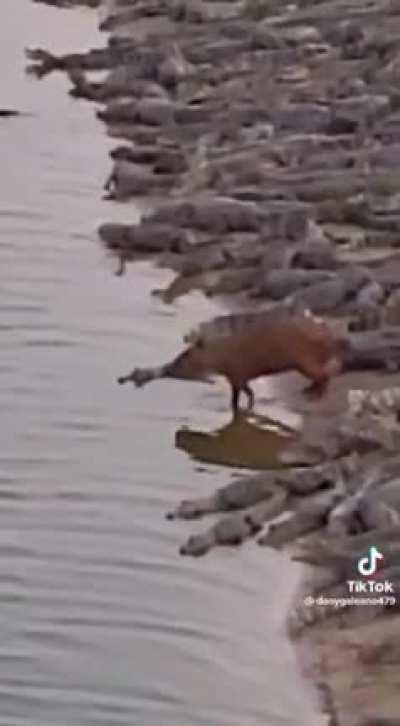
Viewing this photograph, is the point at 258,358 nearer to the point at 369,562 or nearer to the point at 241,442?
the point at 241,442

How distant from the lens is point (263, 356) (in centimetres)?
169

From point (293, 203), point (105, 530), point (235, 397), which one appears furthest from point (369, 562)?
point (293, 203)

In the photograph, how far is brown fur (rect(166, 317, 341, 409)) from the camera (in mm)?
1692

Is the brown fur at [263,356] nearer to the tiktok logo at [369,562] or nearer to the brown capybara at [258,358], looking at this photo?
the brown capybara at [258,358]

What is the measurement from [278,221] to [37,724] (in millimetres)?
1043

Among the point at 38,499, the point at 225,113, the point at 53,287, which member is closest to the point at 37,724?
the point at 38,499

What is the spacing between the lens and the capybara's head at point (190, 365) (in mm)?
1720

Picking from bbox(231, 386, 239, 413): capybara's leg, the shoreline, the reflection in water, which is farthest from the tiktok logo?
bbox(231, 386, 239, 413): capybara's leg

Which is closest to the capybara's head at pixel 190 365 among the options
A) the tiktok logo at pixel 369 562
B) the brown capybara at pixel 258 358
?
the brown capybara at pixel 258 358

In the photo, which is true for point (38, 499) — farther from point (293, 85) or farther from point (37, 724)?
point (293, 85)

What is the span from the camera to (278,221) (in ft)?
7.06

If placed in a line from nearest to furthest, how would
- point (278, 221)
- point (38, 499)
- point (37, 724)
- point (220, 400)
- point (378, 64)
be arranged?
point (37, 724) → point (38, 499) → point (220, 400) → point (278, 221) → point (378, 64)

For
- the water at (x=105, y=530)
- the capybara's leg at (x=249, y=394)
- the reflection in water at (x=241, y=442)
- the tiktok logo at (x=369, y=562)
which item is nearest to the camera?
the water at (x=105, y=530)

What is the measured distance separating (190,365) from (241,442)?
5.2 inches
